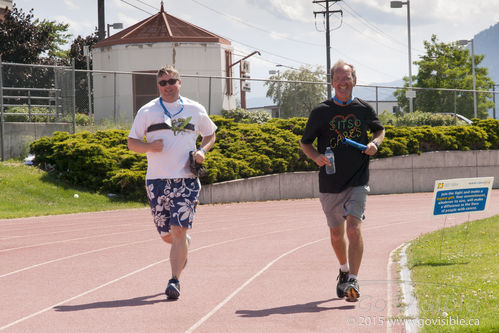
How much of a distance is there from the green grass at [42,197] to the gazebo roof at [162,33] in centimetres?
1625

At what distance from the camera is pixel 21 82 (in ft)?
79.5

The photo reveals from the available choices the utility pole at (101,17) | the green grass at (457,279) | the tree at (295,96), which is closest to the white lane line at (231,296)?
the green grass at (457,279)

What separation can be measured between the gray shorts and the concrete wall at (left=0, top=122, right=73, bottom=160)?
17743 mm

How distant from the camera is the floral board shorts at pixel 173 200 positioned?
741 centimetres

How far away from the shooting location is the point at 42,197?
19.5m

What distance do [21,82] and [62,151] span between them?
4080 millimetres

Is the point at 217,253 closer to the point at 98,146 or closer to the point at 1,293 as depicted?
the point at 1,293

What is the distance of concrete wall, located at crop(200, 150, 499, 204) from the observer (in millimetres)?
22689

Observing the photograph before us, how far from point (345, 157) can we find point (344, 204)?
435 mm

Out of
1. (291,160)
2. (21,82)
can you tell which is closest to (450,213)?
(291,160)

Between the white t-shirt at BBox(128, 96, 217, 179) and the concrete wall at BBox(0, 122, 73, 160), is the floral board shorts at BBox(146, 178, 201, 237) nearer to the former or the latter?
the white t-shirt at BBox(128, 96, 217, 179)

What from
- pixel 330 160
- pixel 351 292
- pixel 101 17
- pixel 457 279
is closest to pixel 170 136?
pixel 330 160

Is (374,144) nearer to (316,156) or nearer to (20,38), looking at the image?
(316,156)

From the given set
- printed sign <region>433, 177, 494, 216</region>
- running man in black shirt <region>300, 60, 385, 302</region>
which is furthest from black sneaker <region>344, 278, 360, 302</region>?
printed sign <region>433, 177, 494, 216</region>
